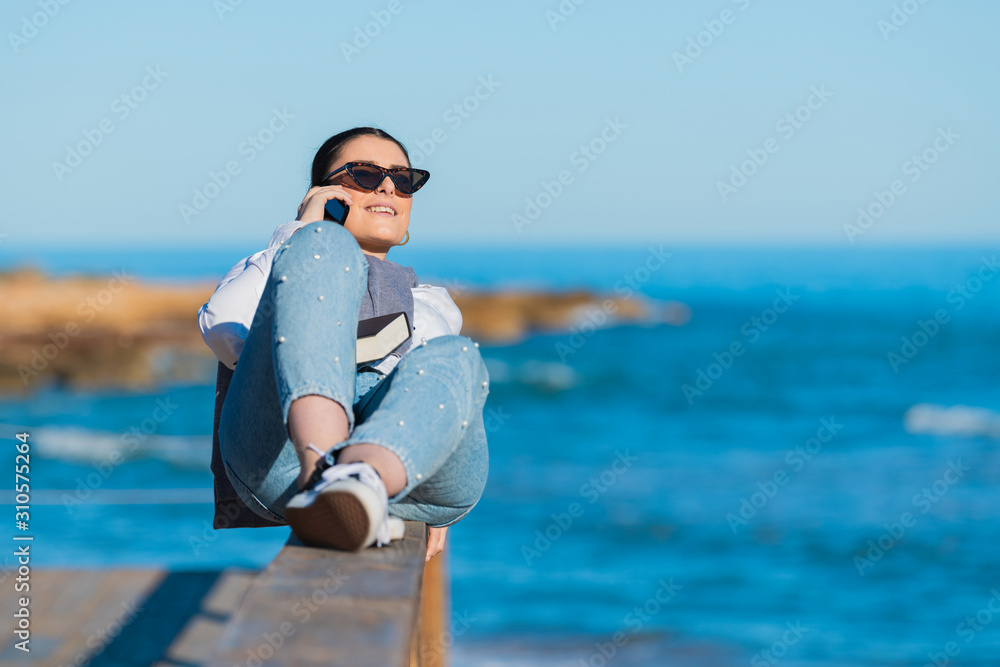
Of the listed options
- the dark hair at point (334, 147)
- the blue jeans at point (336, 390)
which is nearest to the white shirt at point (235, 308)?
the blue jeans at point (336, 390)

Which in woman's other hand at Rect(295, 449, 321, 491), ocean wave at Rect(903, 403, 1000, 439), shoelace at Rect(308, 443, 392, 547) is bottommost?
shoelace at Rect(308, 443, 392, 547)

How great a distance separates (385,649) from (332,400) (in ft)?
1.86

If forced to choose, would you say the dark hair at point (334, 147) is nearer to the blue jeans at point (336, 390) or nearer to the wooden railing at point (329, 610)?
the blue jeans at point (336, 390)

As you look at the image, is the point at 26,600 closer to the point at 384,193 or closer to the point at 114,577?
the point at 114,577

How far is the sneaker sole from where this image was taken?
1.42m

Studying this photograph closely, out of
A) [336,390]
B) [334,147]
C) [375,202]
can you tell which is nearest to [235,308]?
[336,390]

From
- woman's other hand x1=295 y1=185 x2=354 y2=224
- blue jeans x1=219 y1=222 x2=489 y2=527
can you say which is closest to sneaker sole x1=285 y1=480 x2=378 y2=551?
blue jeans x1=219 y1=222 x2=489 y2=527

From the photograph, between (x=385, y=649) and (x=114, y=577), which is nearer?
(x=385, y=649)

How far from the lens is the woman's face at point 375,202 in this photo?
2430 millimetres

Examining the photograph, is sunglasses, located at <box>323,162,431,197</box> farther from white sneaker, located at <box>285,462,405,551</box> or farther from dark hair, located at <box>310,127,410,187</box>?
white sneaker, located at <box>285,462,405,551</box>

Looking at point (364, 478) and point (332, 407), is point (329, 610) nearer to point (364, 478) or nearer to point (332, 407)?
point (364, 478)

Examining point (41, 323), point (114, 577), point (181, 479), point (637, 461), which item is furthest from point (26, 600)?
point (41, 323)

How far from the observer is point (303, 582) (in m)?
1.34

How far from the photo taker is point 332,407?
5.31 feet
